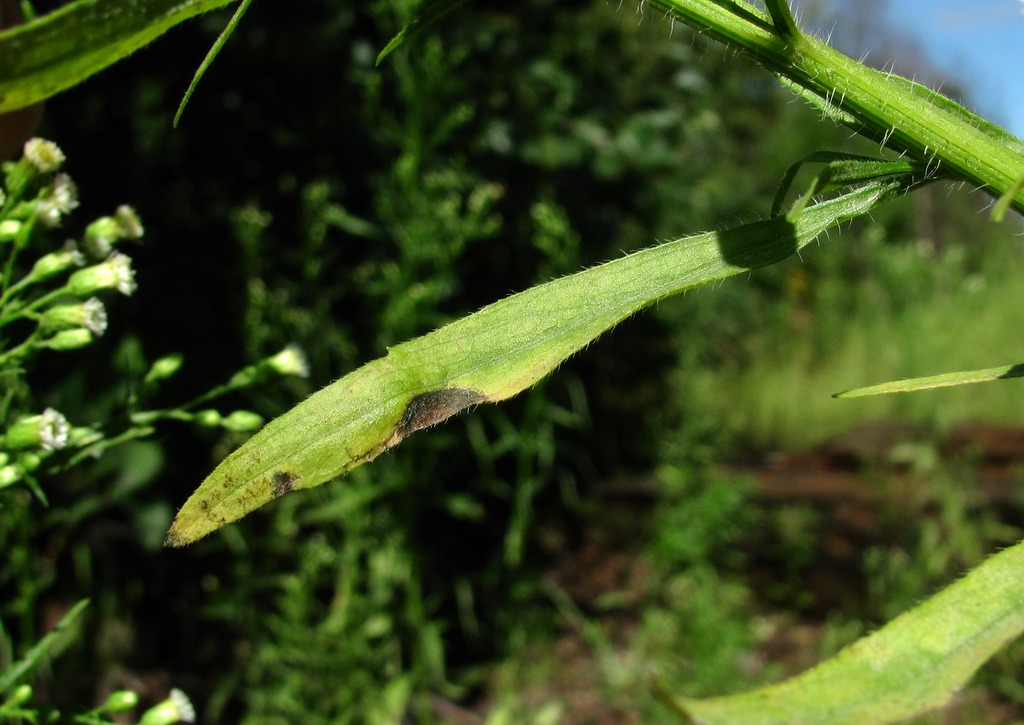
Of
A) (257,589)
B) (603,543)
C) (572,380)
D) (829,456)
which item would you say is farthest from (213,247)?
(829,456)

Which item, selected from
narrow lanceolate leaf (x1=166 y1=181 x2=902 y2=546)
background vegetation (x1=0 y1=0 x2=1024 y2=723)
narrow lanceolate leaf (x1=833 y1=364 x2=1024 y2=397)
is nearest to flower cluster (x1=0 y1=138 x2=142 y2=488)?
narrow lanceolate leaf (x1=166 y1=181 x2=902 y2=546)

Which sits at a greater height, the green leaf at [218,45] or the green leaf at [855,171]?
the green leaf at [218,45]

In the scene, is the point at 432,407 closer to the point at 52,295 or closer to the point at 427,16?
the point at 427,16

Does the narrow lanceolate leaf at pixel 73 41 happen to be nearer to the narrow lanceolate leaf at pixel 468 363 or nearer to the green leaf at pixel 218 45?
the green leaf at pixel 218 45

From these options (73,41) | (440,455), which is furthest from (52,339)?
(440,455)

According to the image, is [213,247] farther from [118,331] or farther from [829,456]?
[829,456]

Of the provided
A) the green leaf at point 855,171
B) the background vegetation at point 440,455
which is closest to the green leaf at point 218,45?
the green leaf at point 855,171
